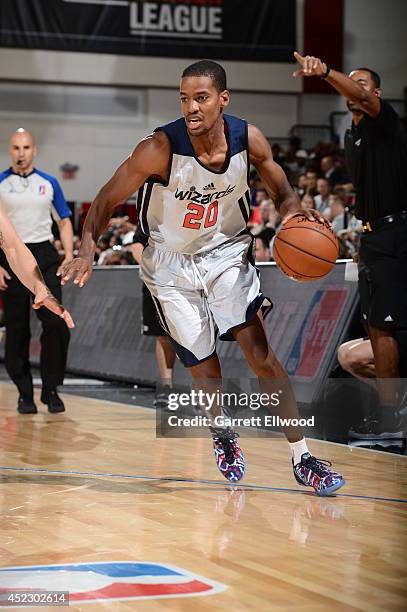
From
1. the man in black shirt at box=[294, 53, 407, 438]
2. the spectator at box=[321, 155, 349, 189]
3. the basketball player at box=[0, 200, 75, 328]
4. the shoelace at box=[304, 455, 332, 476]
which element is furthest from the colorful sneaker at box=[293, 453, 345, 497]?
the spectator at box=[321, 155, 349, 189]

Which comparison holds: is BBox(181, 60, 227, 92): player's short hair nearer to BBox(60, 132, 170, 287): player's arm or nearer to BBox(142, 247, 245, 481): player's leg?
BBox(60, 132, 170, 287): player's arm

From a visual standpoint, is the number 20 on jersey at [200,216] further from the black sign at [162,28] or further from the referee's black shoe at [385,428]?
the black sign at [162,28]

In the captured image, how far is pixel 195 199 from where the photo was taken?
5246mm

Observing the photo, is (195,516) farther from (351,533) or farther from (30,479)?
(30,479)

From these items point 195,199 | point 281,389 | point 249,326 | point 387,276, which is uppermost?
point 195,199

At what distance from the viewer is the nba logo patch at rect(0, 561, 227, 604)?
3.30 meters

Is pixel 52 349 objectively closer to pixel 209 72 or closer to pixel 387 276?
pixel 387 276

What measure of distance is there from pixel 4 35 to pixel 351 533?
18276mm

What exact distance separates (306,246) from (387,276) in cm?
174

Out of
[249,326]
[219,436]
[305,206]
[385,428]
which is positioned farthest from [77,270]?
[305,206]

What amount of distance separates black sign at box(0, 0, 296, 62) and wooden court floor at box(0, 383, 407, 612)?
15.4 metres

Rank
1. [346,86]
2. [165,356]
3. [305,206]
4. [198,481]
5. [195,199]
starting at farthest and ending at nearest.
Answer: [305,206], [165,356], [346,86], [198,481], [195,199]

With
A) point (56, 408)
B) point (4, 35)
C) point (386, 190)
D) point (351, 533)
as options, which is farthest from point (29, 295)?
point (4, 35)

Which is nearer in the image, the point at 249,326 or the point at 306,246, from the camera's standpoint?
the point at 306,246
